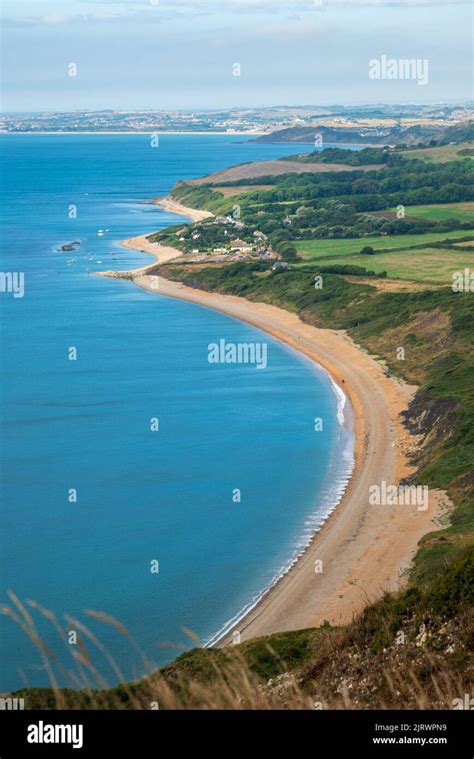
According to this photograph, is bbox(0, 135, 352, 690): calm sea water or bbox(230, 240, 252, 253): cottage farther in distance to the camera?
bbox(230, 240, 252, 253): cottage

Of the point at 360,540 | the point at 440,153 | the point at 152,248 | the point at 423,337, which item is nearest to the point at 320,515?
the point at 360,540

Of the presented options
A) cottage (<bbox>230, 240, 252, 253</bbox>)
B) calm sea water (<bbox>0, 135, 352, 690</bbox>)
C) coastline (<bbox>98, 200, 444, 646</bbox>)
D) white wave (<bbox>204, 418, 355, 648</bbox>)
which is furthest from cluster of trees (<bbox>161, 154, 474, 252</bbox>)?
white wave (<bbox>204, 418, 355, 648</bbox>)

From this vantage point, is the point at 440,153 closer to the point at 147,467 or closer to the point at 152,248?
the point at 152,248

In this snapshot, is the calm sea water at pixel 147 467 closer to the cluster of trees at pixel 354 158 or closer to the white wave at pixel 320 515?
the white wave at pixel 320 515

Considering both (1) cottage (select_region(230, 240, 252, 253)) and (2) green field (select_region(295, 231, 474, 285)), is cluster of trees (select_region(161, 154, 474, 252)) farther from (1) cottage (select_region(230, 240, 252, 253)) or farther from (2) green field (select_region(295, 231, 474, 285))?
(2) green field (select_region(295, 231, 474, 285))
